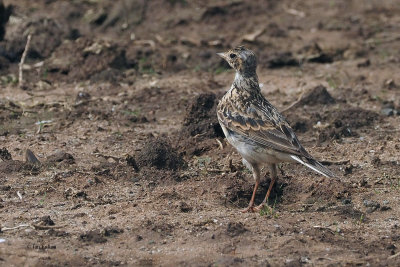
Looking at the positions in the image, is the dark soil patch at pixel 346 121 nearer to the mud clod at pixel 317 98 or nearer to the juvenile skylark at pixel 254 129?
the mud clod at pixel 317 98

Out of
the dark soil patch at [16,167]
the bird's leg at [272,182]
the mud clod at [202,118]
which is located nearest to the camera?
the bird's leg at [272,182]

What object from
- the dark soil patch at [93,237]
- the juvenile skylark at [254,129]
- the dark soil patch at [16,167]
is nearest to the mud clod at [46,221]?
the dark soil patch at [93,237]

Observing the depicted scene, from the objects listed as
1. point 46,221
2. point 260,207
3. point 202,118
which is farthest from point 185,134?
point 46,221

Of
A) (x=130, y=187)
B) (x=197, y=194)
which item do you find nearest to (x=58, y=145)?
(x=130, y=187)

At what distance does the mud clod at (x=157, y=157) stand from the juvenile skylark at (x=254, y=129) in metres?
0.83

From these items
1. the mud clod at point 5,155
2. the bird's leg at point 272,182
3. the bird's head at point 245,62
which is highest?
the bird's head at point 245,62

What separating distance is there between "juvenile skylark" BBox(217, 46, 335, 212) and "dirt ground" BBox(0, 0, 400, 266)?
431 millimetres

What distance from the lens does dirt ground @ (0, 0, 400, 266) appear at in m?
7.12

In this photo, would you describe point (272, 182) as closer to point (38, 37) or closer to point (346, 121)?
point (346, 121)

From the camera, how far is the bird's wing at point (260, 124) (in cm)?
798

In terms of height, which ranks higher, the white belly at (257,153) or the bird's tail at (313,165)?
the bird's tail at (313,165)

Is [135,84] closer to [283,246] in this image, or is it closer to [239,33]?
[239,33]

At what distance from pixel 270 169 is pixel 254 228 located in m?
1.06

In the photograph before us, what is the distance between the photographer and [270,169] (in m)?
8.36
